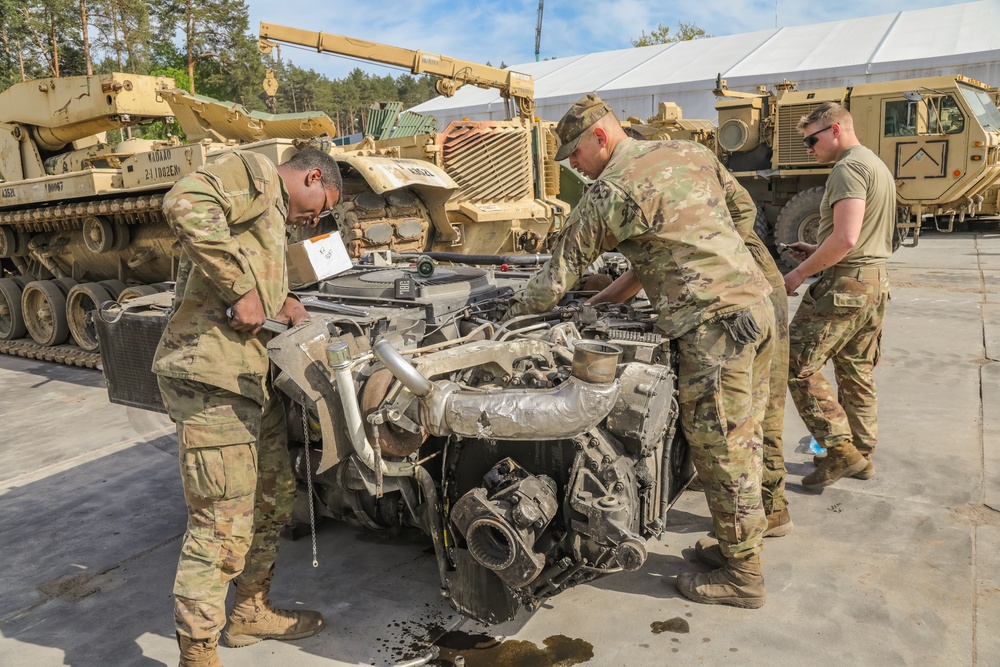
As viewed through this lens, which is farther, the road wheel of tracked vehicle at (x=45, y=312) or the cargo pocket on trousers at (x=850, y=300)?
the road wheel of tracked vehicle at (x=45, y=312)

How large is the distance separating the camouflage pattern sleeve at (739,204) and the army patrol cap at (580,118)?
2.06 feet

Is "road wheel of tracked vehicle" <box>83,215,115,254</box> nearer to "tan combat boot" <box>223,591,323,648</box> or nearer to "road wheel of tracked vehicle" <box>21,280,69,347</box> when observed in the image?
"road wheel of tracked vehicle" <box>21,280,69,347</box>

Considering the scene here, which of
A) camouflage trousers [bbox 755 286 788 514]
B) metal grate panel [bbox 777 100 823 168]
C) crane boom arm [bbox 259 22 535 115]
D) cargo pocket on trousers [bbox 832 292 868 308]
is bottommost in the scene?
camouflage trousers [bbox 755 286 788 514]

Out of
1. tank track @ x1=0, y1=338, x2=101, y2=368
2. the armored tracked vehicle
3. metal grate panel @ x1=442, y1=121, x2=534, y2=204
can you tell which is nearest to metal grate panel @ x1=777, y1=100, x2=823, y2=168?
the armored tracked vehicle

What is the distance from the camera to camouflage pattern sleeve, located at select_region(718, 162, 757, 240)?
136 inches

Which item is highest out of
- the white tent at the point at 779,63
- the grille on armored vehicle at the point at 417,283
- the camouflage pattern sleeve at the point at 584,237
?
the white tent at the point at 779,63

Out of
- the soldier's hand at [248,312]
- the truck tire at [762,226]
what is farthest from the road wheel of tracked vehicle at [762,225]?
the soldier's hand at [248,312]

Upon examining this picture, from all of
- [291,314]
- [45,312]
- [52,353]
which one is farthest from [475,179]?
[291,314]

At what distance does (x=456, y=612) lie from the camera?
128 inches

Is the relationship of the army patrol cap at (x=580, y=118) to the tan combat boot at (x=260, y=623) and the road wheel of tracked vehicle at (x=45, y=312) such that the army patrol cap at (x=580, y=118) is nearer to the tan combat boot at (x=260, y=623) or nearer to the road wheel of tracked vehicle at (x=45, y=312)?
the tan combat boot at (x=260, y=623)

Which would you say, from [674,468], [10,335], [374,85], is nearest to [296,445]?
[674,468]

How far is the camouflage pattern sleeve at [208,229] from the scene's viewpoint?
255 cm

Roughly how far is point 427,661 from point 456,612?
343 mm

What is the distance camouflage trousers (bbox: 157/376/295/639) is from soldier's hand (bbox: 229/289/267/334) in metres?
0.26
